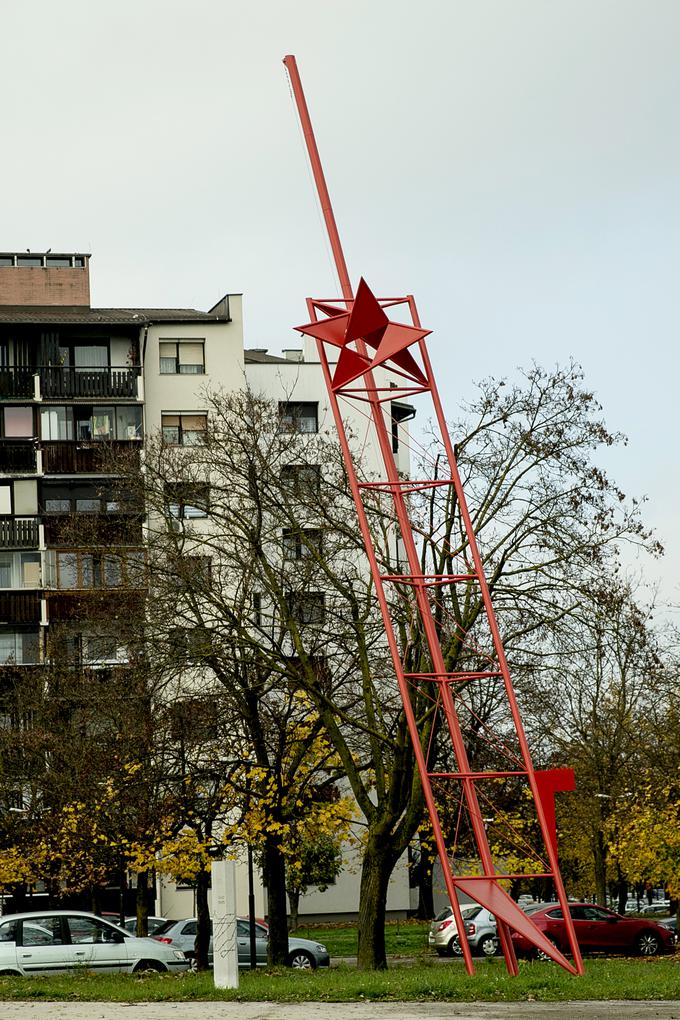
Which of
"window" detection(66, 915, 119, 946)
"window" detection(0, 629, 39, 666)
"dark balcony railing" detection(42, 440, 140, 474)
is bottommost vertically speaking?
"window" detection(66, 915, 119, 946)

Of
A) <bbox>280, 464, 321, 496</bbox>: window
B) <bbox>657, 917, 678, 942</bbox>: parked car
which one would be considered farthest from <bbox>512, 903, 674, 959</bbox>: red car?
<bbox>280, 464, 321, 496</bbox>: window

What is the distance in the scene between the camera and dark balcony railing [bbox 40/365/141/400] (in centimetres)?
6235

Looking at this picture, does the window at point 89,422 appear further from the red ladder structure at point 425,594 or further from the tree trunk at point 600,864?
the red ladder structure at point 425,594

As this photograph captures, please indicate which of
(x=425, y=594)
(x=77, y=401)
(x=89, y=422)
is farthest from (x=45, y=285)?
(x=425, y=594)

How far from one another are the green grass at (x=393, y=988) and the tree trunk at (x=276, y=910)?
5.44 meters

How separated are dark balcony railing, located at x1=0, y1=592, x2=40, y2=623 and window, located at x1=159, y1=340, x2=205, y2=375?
1173cm

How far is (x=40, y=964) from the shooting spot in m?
28.0

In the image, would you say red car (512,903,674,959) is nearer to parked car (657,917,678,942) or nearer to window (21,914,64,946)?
parked car (657,917,678,942)

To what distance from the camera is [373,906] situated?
87.2 feet

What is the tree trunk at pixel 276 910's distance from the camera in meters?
29.8

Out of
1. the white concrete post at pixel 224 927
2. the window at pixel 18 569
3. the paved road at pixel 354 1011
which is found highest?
the window at pixel 18 569

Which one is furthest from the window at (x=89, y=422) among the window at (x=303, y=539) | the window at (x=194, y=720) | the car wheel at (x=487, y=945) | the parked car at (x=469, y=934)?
the window at (x=303, y=539)

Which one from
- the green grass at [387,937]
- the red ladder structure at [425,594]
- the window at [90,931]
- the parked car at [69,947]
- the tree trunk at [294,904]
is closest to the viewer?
the red ladder structure at [425,594]

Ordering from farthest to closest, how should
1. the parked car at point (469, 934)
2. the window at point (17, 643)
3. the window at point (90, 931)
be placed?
the window at point (17, 643), the parked car at point (469, 934), the window at point (90, 931)
